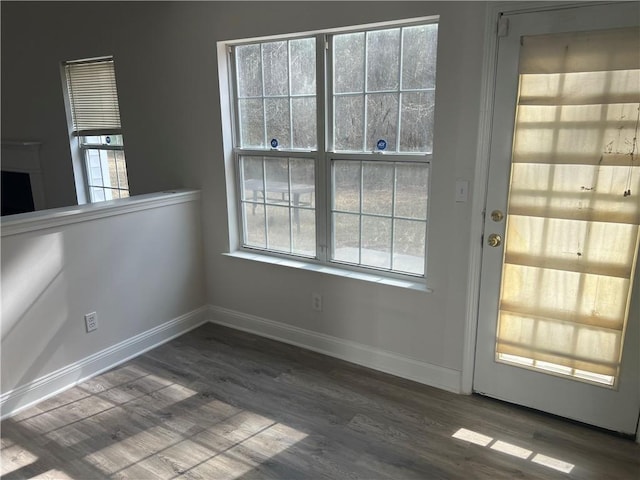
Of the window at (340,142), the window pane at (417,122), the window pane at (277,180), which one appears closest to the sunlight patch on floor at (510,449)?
the window at (340,142)

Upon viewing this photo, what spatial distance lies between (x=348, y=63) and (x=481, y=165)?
1.01 meters

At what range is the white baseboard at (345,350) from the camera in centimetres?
271

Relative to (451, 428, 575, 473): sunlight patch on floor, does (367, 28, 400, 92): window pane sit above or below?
above

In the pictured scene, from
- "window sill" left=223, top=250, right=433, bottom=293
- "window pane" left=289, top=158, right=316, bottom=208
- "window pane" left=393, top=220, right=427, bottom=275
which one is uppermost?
"window pane" left=289, top=158, right=316, bottom=208

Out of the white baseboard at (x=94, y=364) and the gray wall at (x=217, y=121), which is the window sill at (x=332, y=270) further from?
the white baseboard at (x=94, y=364)

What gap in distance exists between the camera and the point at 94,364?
2859 mm

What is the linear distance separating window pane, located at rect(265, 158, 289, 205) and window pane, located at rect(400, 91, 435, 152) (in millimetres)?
861

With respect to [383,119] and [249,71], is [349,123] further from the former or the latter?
[249,71]

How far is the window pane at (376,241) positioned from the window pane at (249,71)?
118 centimetres

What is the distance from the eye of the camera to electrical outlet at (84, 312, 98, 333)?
110 inches

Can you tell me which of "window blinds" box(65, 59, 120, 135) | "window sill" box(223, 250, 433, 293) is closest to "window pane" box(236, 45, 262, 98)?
"window sill" box(223, 250, 433, 293)

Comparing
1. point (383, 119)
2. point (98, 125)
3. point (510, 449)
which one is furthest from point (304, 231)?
point (98, 125)

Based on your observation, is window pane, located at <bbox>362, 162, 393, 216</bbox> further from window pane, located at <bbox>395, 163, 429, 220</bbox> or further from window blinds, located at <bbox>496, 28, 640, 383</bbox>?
window blinds, located at <bbox>496, 28, 640, 383</bbox>

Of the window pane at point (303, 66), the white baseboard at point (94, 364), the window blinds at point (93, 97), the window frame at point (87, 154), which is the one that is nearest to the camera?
the white baseboard at point (94, 364)
